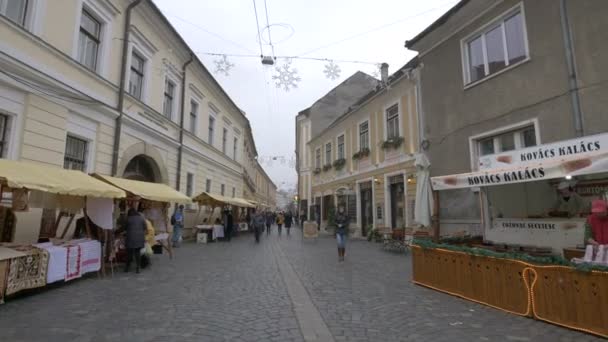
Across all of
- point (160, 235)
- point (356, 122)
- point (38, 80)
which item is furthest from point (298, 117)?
point (38, 80)

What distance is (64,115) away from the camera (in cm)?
952

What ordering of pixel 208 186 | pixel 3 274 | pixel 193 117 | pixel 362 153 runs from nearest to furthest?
1. pixel 3 274
2. pixel 193 117
3. pixel 362 153
4. pixel 208 186

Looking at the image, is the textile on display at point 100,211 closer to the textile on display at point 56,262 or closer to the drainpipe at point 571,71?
the textile on display at point 56,262

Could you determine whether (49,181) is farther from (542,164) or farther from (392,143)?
(392,143)

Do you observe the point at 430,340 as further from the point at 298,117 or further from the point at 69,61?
the point at 298,117

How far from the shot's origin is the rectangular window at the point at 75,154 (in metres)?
9.96

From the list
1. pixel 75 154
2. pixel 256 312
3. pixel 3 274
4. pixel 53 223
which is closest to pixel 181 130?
pixel 75 154

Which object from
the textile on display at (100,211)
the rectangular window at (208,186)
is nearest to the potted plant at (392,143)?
the rectangular window at (208,186)

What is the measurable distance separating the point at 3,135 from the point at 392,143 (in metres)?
13.5

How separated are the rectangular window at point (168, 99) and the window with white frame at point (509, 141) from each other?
41.0 feet

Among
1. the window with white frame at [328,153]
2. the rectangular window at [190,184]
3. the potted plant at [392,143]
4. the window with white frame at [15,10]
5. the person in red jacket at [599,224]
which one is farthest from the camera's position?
the window with white frame at [328,153]

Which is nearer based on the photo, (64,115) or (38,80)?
(38,80)

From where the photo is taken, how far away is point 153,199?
10.4m

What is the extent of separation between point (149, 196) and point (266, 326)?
6.74 meters
